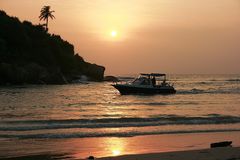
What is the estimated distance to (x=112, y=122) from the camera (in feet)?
86.7

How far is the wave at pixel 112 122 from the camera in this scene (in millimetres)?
23983

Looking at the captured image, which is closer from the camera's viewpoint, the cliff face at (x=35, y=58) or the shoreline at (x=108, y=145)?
the shoreline at (x=108, y=145)

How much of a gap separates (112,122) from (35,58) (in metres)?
67.0

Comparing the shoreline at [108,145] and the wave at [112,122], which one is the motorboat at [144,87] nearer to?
the wave at [112,122]

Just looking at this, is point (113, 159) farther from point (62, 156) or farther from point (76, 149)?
point (76, 149)

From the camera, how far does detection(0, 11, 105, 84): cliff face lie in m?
82.4

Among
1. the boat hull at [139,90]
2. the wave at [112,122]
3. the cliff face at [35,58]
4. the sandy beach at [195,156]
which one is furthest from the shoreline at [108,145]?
the cliff face at [35,58]

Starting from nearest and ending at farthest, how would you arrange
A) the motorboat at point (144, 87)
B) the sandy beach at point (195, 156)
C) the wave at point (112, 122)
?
the sandy beach at point (195, 156), the wave at point (112, 122), the motorboat at point (144, 87)

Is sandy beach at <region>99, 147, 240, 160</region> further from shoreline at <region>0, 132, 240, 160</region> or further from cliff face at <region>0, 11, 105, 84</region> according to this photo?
cliff face at <region>0, 11, 105, 84</region>

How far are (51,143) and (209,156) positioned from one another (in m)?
6.85

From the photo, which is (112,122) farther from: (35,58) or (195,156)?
(35,58)

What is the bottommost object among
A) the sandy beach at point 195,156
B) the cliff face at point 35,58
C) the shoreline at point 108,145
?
the shoreline at point 108,145

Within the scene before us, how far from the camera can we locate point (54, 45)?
335ft

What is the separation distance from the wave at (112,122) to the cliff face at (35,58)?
5503 cm
